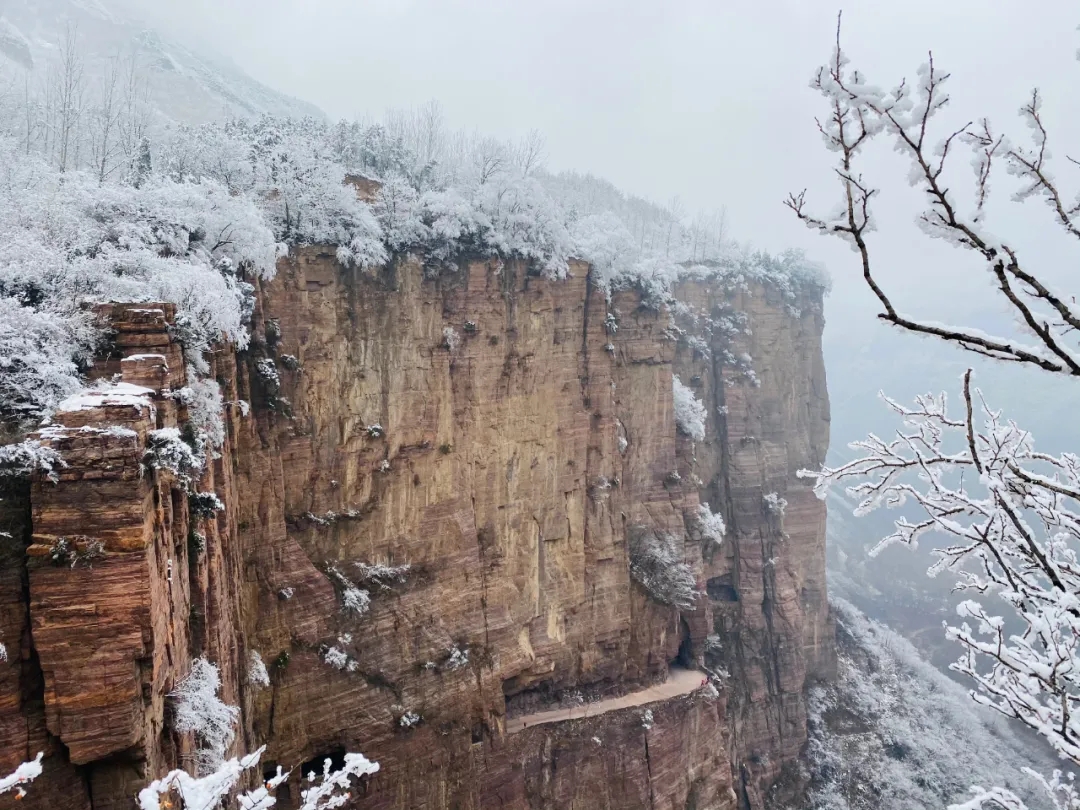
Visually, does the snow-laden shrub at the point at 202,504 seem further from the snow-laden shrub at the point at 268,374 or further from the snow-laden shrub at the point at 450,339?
the snow-laden shrub at the point at 450,339

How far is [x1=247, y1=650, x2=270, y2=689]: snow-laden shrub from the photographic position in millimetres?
13684

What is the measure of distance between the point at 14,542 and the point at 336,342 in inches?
426

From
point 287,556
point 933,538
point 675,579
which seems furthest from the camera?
point 933,538

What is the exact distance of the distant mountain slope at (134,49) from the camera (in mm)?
46125

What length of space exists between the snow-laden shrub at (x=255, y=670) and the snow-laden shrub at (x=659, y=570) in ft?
46.0

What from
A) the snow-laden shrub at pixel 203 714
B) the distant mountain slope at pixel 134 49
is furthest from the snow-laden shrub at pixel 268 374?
the distant mountain slope at pixel 134 49

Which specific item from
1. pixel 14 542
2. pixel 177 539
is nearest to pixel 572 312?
pixel 177 539

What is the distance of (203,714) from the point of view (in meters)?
8.32

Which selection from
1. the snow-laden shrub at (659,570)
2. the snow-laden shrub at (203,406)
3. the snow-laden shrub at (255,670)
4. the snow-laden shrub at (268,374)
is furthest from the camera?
the snow-laden shrub at (659,570)

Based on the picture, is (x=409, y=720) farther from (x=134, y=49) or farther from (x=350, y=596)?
(x=134, y=49)

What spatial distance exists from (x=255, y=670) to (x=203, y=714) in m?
6.05

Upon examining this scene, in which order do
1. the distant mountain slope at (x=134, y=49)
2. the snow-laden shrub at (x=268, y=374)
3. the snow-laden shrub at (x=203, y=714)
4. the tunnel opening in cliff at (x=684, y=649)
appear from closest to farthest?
the snow-laden shrub at (x=203, y=714), the snow-laden shrub at (x=268, y=374), the tunnel opening in cliff at (x=684, y=649), the distant mountain slope at (x=134, y=49)

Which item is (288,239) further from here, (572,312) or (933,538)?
(933,538)

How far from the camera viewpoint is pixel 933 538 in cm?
7506
